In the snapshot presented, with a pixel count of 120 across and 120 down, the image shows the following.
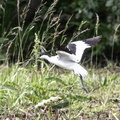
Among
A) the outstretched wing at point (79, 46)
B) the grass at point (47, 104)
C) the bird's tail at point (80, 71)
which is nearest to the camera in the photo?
the grass at point (47, 104)

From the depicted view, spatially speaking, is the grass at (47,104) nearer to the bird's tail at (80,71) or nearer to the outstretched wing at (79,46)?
the bird's tail at (80,71)

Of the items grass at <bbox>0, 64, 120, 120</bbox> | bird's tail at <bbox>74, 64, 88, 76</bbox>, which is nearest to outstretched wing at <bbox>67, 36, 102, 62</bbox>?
bird's tail at <bbox>74, 64, 88, 76</bbox>

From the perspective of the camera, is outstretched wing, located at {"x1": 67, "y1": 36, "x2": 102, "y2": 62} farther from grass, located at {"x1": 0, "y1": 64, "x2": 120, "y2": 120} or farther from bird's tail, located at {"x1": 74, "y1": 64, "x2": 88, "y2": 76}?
grass, located at {"x1": 0, "y1": 64, "x2": 120, "y2": 120}

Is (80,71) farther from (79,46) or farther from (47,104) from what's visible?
(79,46)

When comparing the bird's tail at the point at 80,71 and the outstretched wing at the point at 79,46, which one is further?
the outstretched wing at the point at 79,46

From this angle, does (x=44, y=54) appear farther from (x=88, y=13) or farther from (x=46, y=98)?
(x=88, y=13)

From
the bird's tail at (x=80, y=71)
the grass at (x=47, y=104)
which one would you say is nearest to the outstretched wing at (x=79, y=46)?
the bird's tail at (x=80, y=71)

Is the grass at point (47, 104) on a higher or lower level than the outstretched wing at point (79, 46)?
lower

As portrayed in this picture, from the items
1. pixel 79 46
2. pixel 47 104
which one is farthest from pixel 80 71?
pixel 79 46

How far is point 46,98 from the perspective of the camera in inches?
137

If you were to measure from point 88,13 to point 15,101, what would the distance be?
3.27 meters

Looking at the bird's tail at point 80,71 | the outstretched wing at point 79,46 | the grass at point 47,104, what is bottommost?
the grass at point 47,104

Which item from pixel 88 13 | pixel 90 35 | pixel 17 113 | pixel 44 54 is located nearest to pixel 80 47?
pixel 44 54

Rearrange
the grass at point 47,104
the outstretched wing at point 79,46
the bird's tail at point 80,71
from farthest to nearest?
the outstretched wing at point 79,46 < the bird's tail at point 80,71 < the grass at point 47,104
